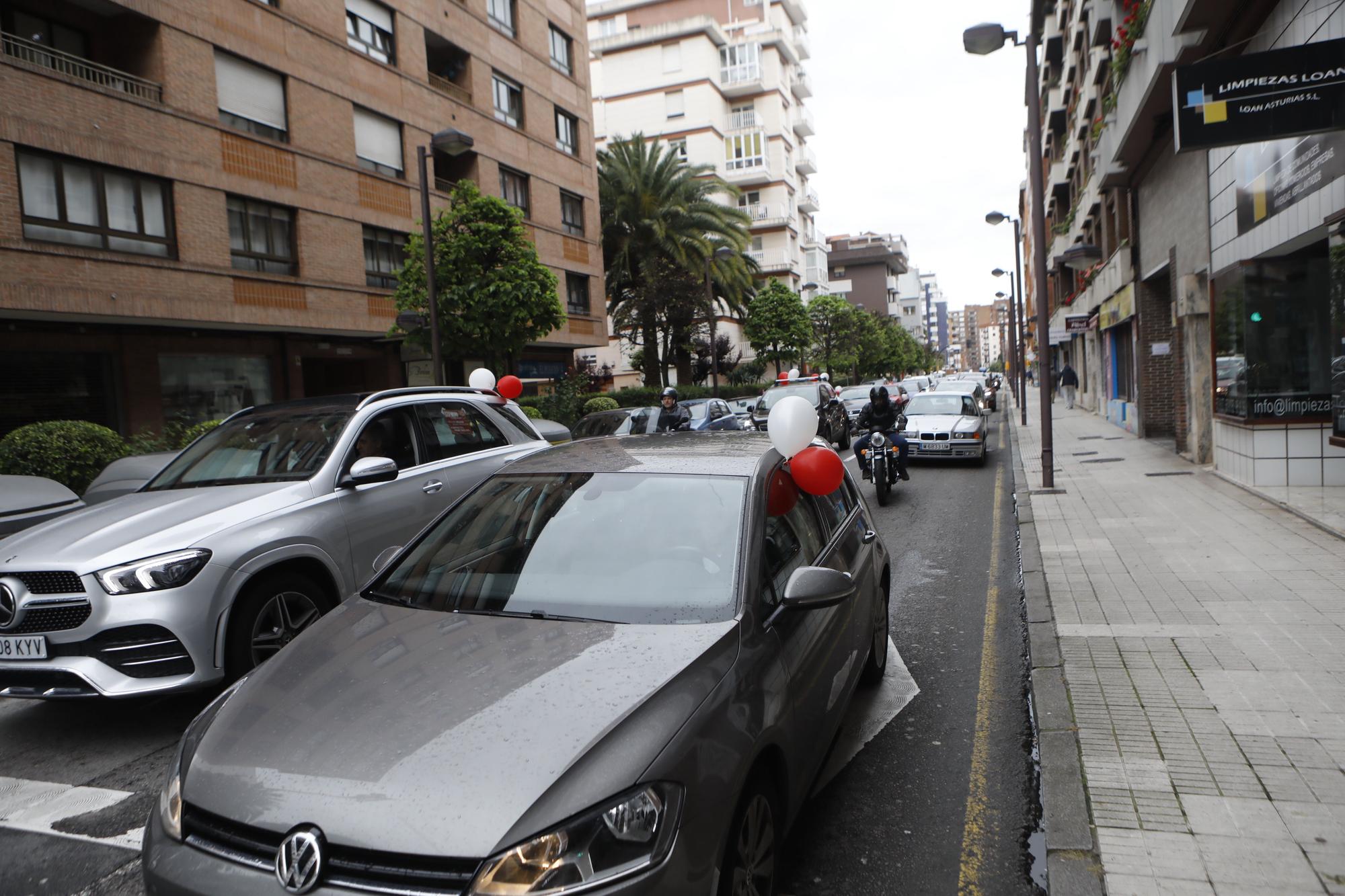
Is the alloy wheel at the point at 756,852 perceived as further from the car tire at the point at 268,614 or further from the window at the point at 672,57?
the window at the point at 672,57

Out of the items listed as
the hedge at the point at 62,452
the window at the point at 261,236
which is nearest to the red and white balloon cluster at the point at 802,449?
the hedge at the point at 62,452

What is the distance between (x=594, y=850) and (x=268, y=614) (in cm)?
337

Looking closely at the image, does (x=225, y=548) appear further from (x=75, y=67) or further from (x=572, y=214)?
(x=572, y=214)

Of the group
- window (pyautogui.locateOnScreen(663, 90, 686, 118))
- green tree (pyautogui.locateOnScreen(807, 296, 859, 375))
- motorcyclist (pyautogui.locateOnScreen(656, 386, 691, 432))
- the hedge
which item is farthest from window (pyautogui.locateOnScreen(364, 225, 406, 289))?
window (pyautogui.locateOnScreen(663, 90, 686, 118))

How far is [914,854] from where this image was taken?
343 cm

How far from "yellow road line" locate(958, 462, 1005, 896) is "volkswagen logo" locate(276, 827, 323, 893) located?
2183 millimetres

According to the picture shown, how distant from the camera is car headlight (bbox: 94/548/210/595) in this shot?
14.3ft

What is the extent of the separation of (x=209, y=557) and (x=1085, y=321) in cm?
2483

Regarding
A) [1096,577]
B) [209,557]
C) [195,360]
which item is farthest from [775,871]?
[195,360]

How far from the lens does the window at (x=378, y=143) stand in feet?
76.3

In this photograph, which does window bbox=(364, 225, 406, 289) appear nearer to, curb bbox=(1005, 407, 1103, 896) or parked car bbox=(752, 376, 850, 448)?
parked car bbox=(752, 376, 850, 448)

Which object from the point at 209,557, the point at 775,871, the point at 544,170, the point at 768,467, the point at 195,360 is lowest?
the point at 775,871

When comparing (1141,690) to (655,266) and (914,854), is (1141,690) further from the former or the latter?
(655,266)

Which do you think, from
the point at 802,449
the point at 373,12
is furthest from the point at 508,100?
the point at 802,449
